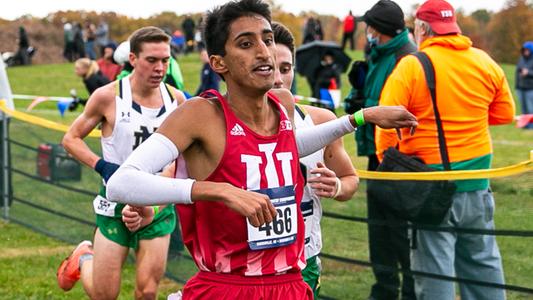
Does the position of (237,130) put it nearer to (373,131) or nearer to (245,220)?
(245,220)

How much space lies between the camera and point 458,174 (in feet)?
21.5

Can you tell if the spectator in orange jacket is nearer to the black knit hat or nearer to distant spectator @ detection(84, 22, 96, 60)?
the black knit hat

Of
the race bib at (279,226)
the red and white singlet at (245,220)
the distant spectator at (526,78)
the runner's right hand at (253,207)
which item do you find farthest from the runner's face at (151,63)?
the distant spectator at (526,78)

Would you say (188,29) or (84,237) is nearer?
(84,237)

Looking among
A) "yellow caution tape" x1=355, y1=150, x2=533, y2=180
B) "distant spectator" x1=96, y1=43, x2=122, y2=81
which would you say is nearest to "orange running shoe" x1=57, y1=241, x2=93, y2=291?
"yellow caution tape" x1=355, y1=150, x2=533, y2=180

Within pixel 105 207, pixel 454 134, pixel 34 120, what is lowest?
pixel 105 207

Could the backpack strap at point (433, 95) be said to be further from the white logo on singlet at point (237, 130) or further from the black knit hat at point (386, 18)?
the white logo on singlet at point (237, 130)

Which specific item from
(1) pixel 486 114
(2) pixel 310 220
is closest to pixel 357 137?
(1) pixel 486 114

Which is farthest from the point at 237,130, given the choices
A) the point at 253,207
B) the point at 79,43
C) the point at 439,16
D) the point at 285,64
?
the point at 79,43

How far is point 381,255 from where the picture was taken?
24.3ft

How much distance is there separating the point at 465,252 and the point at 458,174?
0.54m

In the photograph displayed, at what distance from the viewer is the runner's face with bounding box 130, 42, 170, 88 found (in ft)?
24.5

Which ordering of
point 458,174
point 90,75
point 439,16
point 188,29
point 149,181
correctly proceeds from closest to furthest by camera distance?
point 149,181 → point 458,174 → point 439,16 → point 90,75 → point 188,29

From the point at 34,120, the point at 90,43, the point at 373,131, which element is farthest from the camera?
the point at 90,43
